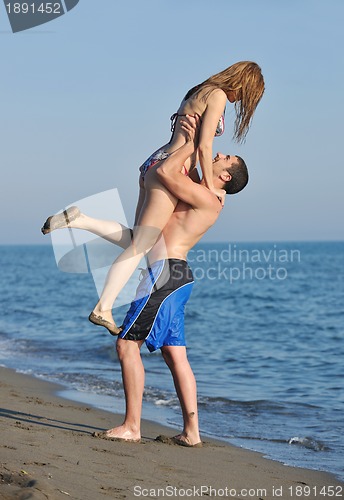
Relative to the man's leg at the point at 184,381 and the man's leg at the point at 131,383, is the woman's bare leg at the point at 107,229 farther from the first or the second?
the man's leg at the point at 184,381

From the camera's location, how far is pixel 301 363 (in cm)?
1195

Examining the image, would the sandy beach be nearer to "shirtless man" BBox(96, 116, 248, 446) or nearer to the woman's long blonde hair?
"shirtless man" BBox(96, 116, 248, 446)

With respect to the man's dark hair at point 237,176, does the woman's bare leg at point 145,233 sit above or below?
below

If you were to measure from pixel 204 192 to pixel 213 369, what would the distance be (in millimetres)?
6164

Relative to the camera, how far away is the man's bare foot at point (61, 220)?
5.03 m

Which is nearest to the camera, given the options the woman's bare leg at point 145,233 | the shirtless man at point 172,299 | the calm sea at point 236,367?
the woman's bare leg at point 145,233

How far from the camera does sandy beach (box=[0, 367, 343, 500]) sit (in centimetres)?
378

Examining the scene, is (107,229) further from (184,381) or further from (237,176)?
(184,381)

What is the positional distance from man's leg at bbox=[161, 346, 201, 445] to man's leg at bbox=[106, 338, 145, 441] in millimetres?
210

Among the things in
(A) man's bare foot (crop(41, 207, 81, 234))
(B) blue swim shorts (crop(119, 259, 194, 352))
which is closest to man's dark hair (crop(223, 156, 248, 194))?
(B) blue swim shorts (crop(119, 259, 194, 352))

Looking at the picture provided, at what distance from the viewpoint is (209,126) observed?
5020mm

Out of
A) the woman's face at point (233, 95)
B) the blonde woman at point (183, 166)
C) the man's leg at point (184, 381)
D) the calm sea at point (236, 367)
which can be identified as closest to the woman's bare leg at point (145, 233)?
the blonde woman at point (183, 166)

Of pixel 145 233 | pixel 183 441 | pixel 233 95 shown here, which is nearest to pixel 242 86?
pixel 233 95

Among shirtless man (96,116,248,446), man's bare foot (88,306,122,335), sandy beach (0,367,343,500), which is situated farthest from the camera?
shirtless man (96,116,248,446)
